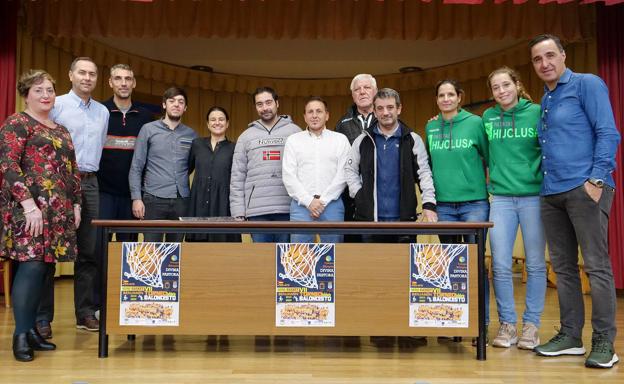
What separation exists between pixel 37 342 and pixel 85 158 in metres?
1.03

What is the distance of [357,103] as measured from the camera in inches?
139

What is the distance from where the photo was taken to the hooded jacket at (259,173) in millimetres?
3367

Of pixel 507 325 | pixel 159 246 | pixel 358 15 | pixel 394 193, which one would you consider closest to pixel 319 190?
pixel 394 193

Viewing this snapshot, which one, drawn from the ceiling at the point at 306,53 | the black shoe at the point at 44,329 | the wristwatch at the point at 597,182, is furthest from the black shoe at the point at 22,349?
the ceiling at the point at 306,53

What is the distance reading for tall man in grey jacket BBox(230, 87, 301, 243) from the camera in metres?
3.37

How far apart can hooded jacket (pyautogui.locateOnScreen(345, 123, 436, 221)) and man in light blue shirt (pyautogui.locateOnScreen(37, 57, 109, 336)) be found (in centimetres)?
149

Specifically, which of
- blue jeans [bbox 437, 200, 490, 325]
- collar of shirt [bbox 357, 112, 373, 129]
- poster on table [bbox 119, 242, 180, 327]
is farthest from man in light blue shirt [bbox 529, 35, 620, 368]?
poster on table [bbox 119, 242, 180, 327]

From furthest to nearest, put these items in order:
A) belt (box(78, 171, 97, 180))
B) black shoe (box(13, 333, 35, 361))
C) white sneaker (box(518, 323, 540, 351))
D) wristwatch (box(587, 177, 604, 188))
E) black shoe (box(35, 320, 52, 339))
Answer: belt (box(78, 171, 97, 180)) < black shoe (box(35, 320, 52, 339)) < white sneaker (box(518, 323, 540, 351)) < black shoe (box(13, 333, 35, 361)) < wristwatch (box(587, 177, 604, 188))

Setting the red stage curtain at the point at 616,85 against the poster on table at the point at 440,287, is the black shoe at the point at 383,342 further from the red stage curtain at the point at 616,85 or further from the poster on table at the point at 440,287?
the red stage curtain at the point at 616,85

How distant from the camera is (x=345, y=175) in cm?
319

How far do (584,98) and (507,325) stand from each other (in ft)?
3.98

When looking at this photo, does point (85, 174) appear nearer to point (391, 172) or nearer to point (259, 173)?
point (259, 173)

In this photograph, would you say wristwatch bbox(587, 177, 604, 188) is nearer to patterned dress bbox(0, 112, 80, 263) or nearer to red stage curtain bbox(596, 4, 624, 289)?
patterned dress bbox(0, 112, 80, 263)

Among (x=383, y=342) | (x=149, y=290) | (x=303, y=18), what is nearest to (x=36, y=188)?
(x=149, y=290)
